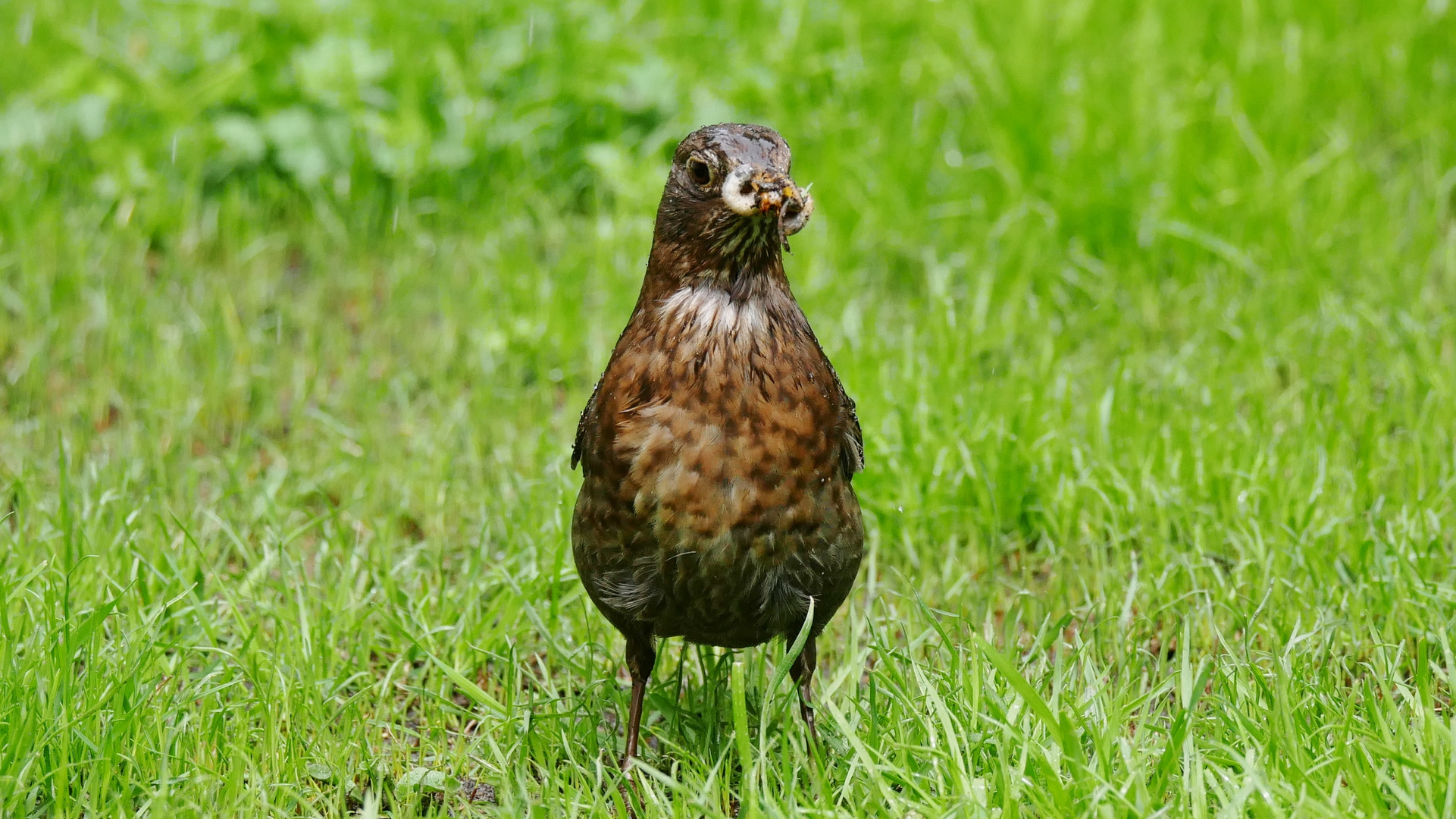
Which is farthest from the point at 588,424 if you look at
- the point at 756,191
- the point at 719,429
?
the point at 756,191

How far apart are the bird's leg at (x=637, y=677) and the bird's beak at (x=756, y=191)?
97 centimetres

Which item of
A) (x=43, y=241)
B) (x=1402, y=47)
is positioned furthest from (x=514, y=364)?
(x=1402, y=47)

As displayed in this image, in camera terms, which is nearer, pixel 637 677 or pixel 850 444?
pixel 850 444

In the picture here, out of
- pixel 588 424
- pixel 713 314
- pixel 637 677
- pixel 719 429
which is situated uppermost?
pixel 713 314

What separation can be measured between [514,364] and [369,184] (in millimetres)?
1373

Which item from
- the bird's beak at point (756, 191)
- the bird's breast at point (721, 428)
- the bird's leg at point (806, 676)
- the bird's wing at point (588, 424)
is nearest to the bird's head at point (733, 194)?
the bird's beak at point (756, 191)

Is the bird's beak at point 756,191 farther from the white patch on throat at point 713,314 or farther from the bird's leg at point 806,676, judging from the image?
the bird's leg at point 806,676

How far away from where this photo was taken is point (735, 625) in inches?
125

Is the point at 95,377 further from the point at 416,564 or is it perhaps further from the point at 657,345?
the point at 657,345

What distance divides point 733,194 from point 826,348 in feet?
7.67

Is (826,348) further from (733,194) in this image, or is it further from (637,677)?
(733,194)

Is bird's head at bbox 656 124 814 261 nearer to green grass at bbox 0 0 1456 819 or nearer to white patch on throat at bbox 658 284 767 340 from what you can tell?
white patch on throat at bbox 658 284 767 340

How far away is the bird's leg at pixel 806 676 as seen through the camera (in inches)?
132

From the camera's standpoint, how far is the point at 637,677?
3.42 m
